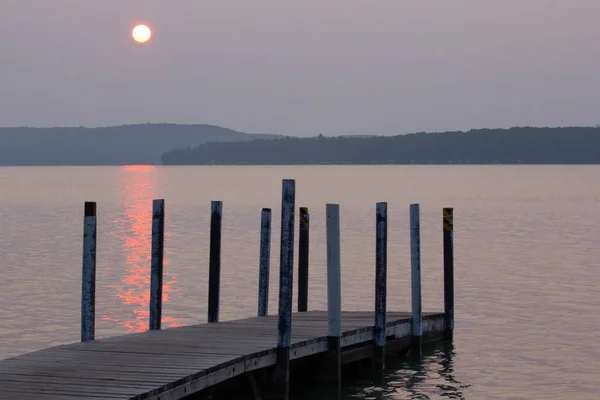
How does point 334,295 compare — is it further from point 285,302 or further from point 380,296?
point 380,296

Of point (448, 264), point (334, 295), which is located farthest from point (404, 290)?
point (334, 295)

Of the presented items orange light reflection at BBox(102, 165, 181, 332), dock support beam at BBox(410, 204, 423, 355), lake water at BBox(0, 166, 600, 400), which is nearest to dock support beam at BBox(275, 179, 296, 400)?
lake water at BBox(0, 166, 600, 400)

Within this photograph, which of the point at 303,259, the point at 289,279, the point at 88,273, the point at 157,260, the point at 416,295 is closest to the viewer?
the point at 289,279

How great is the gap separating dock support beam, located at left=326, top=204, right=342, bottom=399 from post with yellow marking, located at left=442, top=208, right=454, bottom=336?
A: 4.88 meters

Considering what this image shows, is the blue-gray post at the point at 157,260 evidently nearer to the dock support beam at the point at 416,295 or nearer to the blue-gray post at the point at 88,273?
the blue-gray post at the point at 88,273

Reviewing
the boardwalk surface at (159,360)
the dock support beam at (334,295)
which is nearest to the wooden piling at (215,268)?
the boardwalk surface at (159,360)

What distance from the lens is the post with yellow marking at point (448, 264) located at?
73.0 ft

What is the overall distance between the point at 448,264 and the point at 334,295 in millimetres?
5137

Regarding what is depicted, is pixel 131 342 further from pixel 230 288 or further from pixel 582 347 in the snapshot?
pixel 230 288

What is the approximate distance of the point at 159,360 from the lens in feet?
49.9

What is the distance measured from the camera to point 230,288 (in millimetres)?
34438

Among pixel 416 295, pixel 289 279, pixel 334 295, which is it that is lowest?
pixel 416 295

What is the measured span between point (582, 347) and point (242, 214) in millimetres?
57471

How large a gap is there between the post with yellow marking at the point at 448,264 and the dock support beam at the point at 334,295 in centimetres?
488
